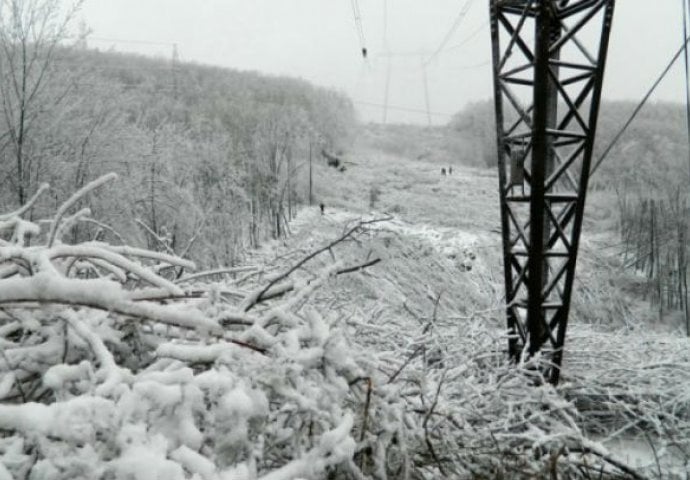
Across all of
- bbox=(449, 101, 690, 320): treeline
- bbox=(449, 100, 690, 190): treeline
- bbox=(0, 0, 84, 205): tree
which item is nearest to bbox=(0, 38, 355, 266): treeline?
bbox=(0, 0, 84, 205): tree

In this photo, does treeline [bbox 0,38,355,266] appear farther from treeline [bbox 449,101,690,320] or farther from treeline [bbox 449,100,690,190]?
treeline [bbox 449,100,690,190]

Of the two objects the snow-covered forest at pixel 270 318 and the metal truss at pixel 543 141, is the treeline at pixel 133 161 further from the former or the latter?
the metal truss at pixel 543 141

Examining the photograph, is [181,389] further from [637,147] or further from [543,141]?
[637,147]

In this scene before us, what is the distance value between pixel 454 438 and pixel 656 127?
70.1 m

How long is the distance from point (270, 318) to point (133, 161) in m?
18.3

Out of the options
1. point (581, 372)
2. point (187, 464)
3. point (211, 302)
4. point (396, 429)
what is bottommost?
point (581, 372)

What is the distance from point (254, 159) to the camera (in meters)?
35.0

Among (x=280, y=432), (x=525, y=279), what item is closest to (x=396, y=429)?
(x=280, y=432)

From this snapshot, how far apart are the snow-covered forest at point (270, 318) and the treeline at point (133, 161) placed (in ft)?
0.40

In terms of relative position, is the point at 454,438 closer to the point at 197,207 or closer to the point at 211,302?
→ the point at 211,302

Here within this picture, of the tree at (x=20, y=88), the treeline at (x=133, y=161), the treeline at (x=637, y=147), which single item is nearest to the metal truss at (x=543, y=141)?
the treeline at (x=133, y=161)

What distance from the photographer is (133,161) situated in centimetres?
1745


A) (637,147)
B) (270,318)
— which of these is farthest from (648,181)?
(270,318)

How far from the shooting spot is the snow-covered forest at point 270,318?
80 centimetres
